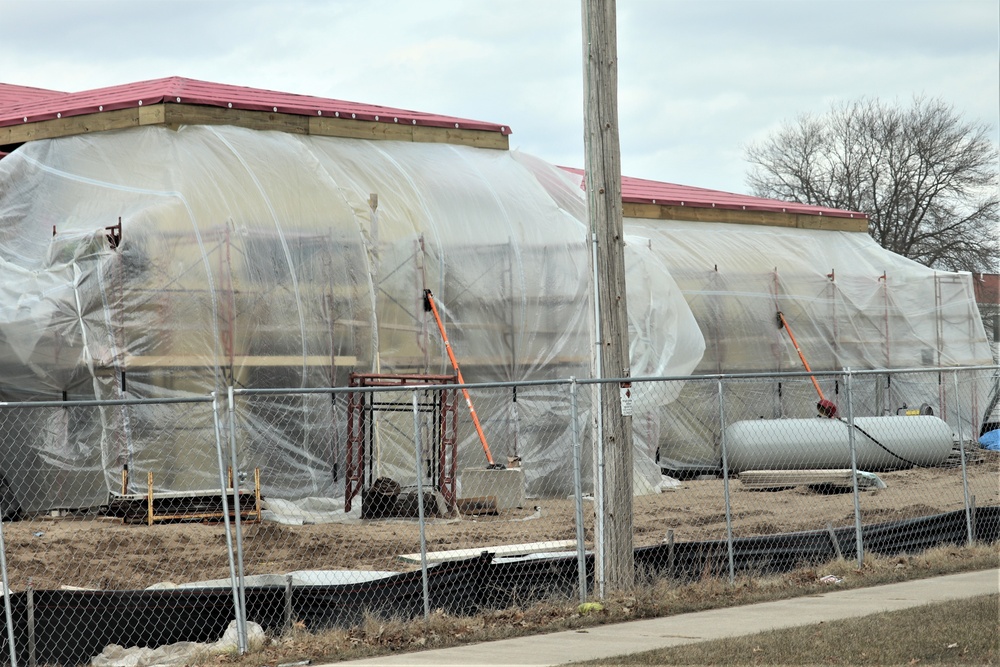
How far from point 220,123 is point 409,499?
22.1 feet

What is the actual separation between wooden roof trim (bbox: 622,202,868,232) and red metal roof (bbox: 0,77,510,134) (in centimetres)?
577

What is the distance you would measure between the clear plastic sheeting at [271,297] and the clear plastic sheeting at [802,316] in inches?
157

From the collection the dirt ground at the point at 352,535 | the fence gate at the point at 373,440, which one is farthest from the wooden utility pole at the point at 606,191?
the fence gate at the point at 373,440

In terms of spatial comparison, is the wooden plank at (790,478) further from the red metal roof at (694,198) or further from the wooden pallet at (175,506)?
the wooden pallet at (175,506)

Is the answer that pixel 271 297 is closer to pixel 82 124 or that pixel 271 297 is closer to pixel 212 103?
pixel 212 103

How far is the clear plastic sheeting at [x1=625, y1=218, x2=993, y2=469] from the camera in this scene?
83.2 ft

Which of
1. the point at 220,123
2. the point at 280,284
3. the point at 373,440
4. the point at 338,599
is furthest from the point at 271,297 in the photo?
the point at 338,599

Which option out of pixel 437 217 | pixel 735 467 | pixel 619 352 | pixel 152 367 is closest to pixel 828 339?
pixel 735 467

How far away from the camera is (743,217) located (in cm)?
2922

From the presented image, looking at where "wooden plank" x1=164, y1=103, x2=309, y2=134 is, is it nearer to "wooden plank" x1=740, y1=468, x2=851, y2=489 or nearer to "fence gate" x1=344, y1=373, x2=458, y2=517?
"fence gate" x1=344, y1=373, x2=458, y2=517

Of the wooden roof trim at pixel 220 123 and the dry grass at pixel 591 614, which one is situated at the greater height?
the wooden roof trim at pixel 220 123

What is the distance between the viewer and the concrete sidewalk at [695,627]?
26.6 feet

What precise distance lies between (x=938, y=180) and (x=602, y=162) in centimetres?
4870

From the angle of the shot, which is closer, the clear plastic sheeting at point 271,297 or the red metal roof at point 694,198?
the clear plastic sheeting at point 271,297
